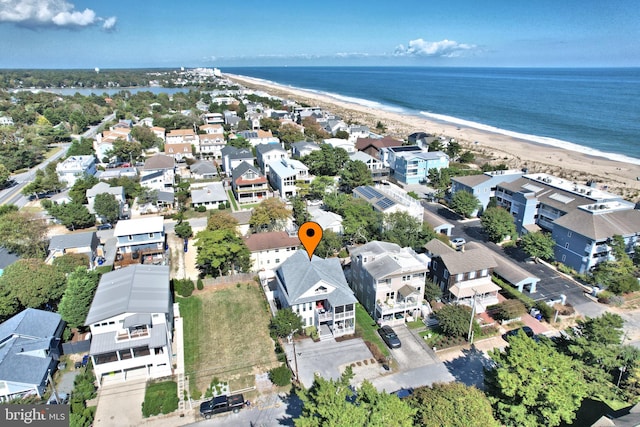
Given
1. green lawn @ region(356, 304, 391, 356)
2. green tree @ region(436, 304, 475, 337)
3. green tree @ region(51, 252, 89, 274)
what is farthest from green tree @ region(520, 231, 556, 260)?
green tree @ region(51, 252, 89, 274)

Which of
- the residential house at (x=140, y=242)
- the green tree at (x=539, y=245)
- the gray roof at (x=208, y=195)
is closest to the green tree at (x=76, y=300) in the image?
the residential house at (x=140, y=242)

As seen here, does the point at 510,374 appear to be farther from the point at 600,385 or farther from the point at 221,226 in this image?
the point at 221,226

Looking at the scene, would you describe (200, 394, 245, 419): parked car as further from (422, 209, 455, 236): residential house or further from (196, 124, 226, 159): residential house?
(196, 124, 226, 159): residential house

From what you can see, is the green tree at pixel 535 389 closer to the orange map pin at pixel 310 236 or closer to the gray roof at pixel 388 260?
the gray roof at pixel 388 260

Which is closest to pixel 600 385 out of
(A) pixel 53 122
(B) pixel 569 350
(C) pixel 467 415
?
(B) pixel 569 350

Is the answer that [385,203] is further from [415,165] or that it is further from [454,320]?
[415,165]

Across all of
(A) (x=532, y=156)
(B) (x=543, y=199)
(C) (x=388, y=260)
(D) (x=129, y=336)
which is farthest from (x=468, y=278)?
(A) (x=532, y=156)
